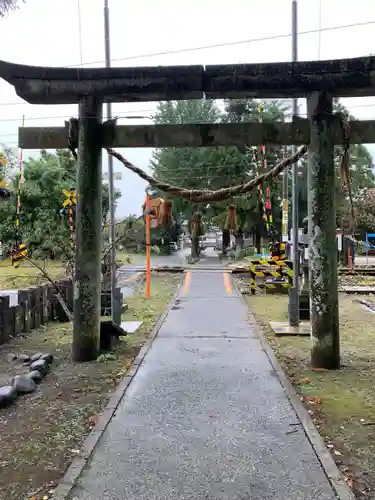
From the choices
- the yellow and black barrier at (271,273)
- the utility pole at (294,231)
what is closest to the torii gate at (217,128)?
the utility pole at (294,231)

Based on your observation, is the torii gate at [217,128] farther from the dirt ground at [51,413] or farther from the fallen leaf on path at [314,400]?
the fallen leaf on path at [314,400]

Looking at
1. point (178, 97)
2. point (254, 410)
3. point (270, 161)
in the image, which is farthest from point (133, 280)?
point (254, 410)

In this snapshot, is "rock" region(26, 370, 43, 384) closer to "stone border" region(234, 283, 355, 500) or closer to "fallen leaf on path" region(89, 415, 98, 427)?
"fallen leaf on path" region(89, 415, 98, 427)

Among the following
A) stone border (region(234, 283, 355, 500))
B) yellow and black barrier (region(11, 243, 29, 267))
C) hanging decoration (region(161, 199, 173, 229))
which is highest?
hanging decoration (region(161, 199, 173, 229))

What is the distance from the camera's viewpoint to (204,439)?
4.54 metres

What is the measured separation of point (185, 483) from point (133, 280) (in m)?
18.6

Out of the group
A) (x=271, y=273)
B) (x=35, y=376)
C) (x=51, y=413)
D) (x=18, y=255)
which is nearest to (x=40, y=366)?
(x=35, y=376)

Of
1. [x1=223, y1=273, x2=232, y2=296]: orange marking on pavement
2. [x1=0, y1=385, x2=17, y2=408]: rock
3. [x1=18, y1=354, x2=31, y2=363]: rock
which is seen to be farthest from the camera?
[x1=223, y1=273, x2=232, y2=296]: orange marking on pavement

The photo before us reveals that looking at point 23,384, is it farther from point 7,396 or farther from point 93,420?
point 93,420

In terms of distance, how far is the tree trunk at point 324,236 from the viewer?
7102 mm

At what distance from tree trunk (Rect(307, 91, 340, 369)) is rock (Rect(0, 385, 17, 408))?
424 cm

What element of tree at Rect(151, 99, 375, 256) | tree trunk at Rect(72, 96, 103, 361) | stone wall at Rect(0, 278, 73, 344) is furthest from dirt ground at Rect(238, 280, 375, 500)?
tree at Rect(151, 99, 375, 256)

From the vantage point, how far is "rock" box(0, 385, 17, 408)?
556cm

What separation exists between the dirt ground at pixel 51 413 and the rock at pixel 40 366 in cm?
10
